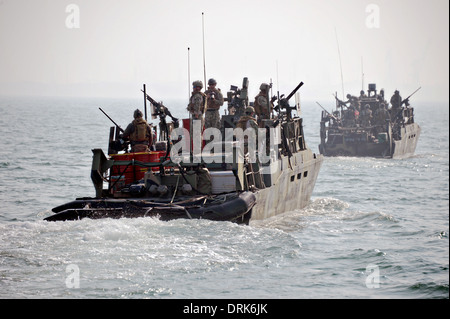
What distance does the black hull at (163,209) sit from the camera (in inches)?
760

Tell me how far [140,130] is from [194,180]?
9.12 feet

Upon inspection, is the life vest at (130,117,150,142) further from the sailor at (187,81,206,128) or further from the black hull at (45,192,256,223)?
the black hull at (45,192,256,223)

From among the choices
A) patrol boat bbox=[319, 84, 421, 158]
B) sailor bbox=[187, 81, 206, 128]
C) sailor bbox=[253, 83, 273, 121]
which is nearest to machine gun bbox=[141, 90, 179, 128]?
sailor bbox=[187, 81, 206, 128]

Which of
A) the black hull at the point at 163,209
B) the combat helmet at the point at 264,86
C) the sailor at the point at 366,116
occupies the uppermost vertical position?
the combat helmet at the point at 264,86

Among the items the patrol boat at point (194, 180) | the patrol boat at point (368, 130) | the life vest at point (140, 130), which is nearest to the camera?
the patrol boat at point (194, 180)

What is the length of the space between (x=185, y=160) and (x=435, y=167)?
29257 mm

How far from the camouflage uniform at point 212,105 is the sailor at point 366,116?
28462 millimetres

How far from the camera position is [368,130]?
51312 mm

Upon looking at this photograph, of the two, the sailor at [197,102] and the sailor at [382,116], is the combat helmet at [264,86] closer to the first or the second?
the sailor at [197,102]

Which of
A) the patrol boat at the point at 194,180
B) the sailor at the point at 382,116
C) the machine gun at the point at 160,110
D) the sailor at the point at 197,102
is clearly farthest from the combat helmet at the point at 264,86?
the sailor at the point at 382,116

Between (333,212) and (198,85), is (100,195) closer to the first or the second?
(198,85)

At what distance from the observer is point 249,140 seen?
22.8 meters

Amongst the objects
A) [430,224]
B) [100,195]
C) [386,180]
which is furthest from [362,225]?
[386,180]
